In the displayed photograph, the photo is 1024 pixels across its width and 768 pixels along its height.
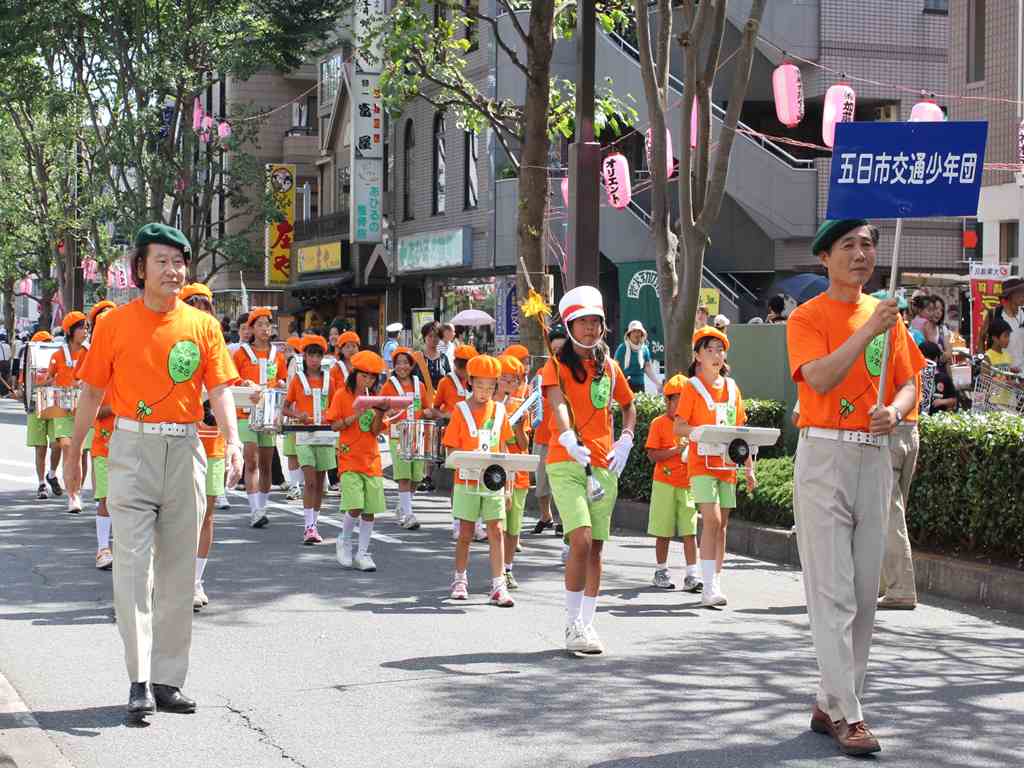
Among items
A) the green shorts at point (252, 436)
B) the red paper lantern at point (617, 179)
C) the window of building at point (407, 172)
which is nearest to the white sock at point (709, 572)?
the green shorts at point (252, 436)

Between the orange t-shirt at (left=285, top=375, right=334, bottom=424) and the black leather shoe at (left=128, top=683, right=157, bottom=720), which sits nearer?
the black leather shoe at (left=128, top=683, right=157, bottom=720)

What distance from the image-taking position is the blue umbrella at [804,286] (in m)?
22.4

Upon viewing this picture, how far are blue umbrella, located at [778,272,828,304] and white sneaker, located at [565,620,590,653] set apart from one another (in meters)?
14.4

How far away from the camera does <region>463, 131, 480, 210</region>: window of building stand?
32156 mm

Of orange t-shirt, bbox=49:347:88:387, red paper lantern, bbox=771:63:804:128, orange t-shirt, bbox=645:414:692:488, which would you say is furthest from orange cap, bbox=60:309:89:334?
red paper lantern, bbox=771:63:804:128

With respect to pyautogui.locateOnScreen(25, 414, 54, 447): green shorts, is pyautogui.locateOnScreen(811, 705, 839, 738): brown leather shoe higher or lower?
lower

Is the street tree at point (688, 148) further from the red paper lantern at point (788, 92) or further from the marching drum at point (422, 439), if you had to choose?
the red paper lantern at point (788, 92)

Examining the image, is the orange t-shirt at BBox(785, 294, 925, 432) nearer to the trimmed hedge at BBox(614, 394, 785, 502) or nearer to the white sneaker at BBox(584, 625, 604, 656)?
the white sneaker at BBox(584, 625, 604, 656)

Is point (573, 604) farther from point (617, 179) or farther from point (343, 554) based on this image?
point (617, 179)

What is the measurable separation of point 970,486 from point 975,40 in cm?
1392

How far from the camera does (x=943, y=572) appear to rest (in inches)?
432

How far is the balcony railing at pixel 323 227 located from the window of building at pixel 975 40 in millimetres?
18657

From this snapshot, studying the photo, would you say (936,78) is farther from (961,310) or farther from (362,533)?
(362,533)

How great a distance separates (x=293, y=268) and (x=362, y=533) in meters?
32.3
